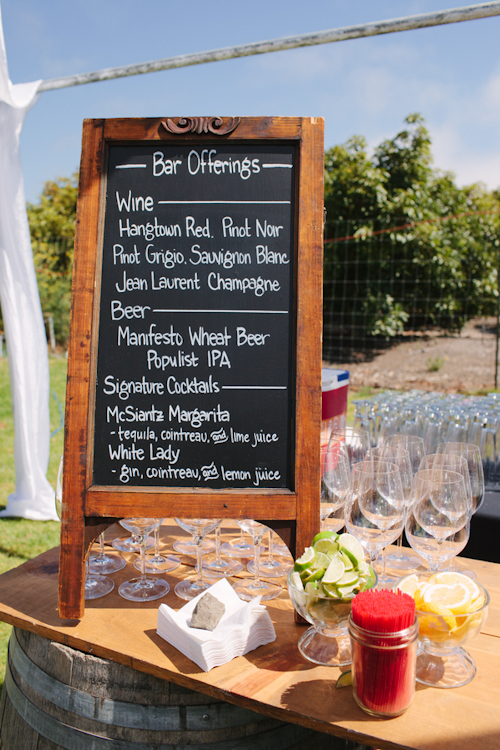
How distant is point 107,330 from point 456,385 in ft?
28.5

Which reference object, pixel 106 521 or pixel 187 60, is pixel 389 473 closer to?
pixel 106 521

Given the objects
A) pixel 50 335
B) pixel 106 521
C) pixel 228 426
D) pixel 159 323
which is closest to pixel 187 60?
pixel 159 323

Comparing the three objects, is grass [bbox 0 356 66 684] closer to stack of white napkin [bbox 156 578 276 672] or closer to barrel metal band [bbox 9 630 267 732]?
barrel metal band [bbox 9 630 267 732]

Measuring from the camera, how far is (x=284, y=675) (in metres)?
1.03

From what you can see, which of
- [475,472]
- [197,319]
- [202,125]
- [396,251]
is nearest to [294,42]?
[202,125]

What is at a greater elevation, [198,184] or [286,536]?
[198,184]

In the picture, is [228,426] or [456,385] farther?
[456,385]

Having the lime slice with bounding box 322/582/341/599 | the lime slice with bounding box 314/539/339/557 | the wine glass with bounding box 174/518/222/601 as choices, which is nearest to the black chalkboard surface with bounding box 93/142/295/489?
the wine glass with bounding box 174/518/222/601

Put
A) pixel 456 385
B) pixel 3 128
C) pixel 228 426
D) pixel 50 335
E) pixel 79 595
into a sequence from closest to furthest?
pixel 79 595, pixel 228 426, pixel 3 128, pixel 456 385, pixel 50 335

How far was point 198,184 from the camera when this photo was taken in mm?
1364

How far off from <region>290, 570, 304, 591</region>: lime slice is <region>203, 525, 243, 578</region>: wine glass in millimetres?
426

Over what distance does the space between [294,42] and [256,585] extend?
250cm

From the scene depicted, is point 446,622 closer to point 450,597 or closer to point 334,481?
point 450,597

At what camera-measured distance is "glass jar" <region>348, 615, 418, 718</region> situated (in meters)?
0.89
